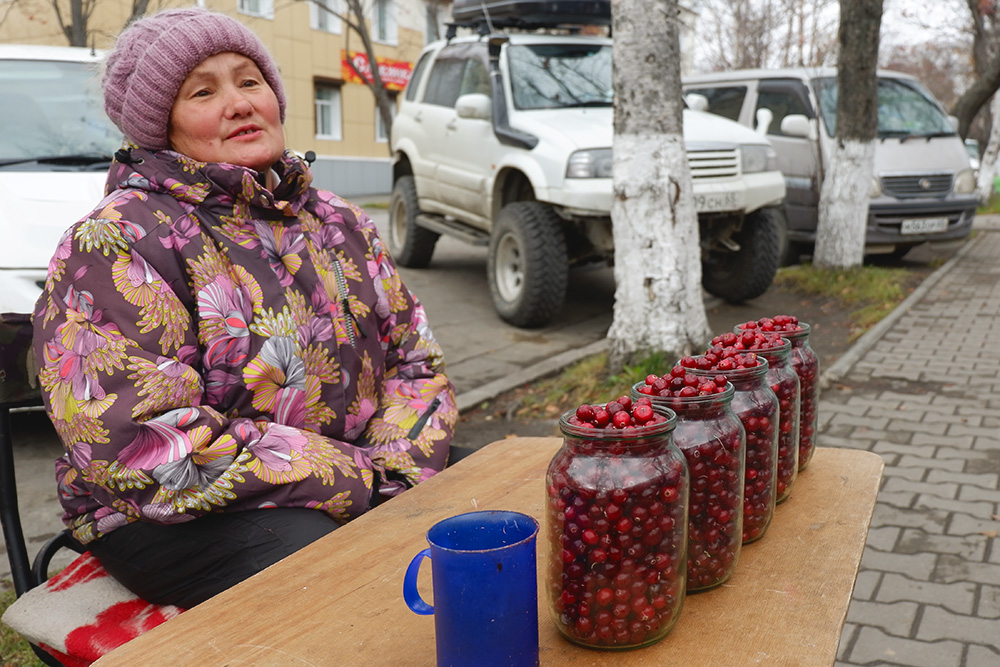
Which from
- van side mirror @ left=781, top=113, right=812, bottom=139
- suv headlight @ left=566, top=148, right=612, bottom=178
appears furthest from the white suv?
van side mirror @ left=781, top=113, right=812, bottom=139

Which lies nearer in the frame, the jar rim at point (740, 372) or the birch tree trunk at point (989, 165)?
the jar rim at point (740, 372)

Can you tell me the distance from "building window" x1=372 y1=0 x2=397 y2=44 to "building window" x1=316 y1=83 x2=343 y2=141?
227cm

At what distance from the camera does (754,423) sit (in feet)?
4.56

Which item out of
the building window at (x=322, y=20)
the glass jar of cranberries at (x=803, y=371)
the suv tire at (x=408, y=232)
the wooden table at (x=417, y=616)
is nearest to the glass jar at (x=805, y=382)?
the glass jar of cranberries at (x=803, y=371)

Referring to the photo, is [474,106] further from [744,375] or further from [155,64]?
[744,375]

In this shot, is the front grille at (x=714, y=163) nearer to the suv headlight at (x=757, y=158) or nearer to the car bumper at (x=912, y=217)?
the suv headlight at (x=757, y=158)

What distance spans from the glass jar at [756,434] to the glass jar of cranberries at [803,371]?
0.25m

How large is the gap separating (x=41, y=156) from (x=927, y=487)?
4.65 meters

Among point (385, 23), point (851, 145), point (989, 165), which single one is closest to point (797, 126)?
point (851, 145)

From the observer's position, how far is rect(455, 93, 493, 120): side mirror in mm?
6629

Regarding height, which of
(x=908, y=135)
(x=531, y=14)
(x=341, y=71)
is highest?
(x=341, y=71)

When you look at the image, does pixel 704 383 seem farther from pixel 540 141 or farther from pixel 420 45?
pixel 420 45

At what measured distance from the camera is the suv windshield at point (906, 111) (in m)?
9.99

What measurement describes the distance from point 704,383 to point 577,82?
6.22 m
